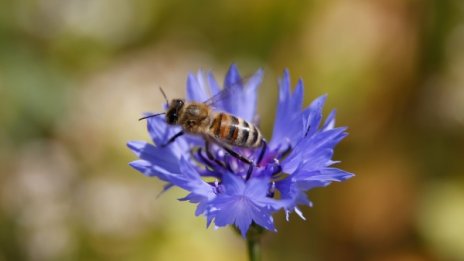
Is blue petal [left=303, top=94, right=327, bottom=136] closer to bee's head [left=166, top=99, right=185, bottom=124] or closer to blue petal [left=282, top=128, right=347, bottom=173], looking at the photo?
blue petal [left=282, top=128, right=347, bottom=173]

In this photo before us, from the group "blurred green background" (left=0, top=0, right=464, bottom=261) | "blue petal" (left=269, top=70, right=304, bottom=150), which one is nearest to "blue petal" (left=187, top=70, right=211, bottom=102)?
"blue petal" (left=269, top=70, right=304, bottom=150)

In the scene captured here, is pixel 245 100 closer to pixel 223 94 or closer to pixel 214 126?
pixel 223 94

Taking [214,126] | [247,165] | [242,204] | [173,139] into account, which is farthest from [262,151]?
[242,204]

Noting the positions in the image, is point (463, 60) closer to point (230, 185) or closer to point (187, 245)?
point (187, 245)

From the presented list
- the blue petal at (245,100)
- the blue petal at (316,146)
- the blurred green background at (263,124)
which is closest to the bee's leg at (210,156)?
the blue petal at (245,100)

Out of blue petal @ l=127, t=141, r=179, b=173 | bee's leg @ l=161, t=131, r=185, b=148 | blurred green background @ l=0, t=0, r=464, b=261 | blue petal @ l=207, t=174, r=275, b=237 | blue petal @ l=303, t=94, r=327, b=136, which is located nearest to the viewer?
blue petal @ l=207, t=174, r=275, b=237

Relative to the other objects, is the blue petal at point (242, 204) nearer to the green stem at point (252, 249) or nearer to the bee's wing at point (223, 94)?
the green stem at point (252, 249)

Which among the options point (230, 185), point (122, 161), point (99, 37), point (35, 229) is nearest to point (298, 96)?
point (230, 185)
